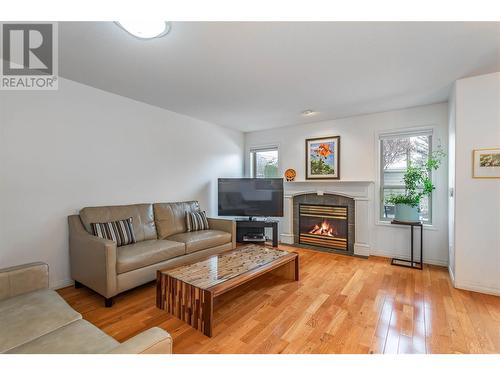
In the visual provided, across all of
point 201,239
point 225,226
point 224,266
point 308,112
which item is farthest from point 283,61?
point 225,226

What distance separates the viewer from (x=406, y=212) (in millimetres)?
3244

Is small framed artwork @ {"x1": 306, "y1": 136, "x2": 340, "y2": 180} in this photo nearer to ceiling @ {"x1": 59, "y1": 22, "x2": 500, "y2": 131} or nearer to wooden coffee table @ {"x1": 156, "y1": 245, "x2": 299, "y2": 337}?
ceiling @ {"x1": 59, "y1": 22, "x2": 500, "y2": 131}

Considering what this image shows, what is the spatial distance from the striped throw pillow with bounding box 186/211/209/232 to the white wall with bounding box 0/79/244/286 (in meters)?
0.50

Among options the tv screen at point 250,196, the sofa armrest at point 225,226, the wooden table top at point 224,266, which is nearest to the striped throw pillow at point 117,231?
the wooden table top at point 224,266

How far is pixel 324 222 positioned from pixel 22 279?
3.95 meters

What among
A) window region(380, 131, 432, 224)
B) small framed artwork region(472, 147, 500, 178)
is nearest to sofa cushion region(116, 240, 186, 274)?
window region(380, 131, 432, 224)

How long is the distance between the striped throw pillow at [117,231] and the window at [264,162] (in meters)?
2.98

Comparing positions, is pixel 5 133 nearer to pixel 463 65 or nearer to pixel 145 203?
pixel 145 203

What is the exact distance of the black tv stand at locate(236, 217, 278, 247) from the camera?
4164 mm

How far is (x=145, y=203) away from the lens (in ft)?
11.0

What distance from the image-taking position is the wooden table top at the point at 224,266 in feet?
6.53

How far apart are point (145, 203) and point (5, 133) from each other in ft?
5.24

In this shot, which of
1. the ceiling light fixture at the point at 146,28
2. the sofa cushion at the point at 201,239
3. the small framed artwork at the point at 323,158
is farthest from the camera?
the small framed artwork at the point at 323,158

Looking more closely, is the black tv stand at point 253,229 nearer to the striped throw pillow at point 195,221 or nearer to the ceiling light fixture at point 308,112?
the striped throw pillow at point 195,221
